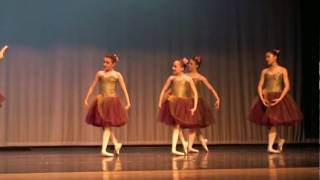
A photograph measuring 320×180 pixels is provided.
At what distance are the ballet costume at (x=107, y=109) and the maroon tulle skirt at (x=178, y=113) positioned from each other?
0.59m

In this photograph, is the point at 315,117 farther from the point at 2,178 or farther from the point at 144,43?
the point at 2,178

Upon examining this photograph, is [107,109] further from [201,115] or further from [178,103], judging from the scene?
[201,115]

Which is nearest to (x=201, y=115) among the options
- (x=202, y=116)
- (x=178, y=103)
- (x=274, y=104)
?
(x=202, y=116)

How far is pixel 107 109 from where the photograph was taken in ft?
23.1

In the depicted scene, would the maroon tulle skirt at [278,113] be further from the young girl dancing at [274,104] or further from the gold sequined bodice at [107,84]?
the gold sequined bodice at [107,84]

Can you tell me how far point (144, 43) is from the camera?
9.59 metres

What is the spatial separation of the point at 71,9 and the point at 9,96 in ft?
5.74

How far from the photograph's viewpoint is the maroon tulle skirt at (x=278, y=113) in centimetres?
742

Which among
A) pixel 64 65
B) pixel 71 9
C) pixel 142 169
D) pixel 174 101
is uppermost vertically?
pixel 71 9

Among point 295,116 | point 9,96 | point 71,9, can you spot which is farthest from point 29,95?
point 295,116

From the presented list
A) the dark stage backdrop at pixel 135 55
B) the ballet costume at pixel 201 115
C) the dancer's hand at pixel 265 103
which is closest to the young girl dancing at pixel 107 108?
the ballet costume at pixel 201 115

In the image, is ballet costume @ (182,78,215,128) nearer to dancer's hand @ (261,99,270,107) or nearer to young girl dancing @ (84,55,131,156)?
dancer's hand @ (261,99,270,107)

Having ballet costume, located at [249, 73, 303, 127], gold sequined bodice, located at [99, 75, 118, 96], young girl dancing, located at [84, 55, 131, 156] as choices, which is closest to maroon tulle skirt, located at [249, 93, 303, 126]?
ballet costume, located at [249, 73, 303, 127]

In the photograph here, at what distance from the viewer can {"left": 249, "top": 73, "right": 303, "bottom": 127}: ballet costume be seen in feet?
24.4
